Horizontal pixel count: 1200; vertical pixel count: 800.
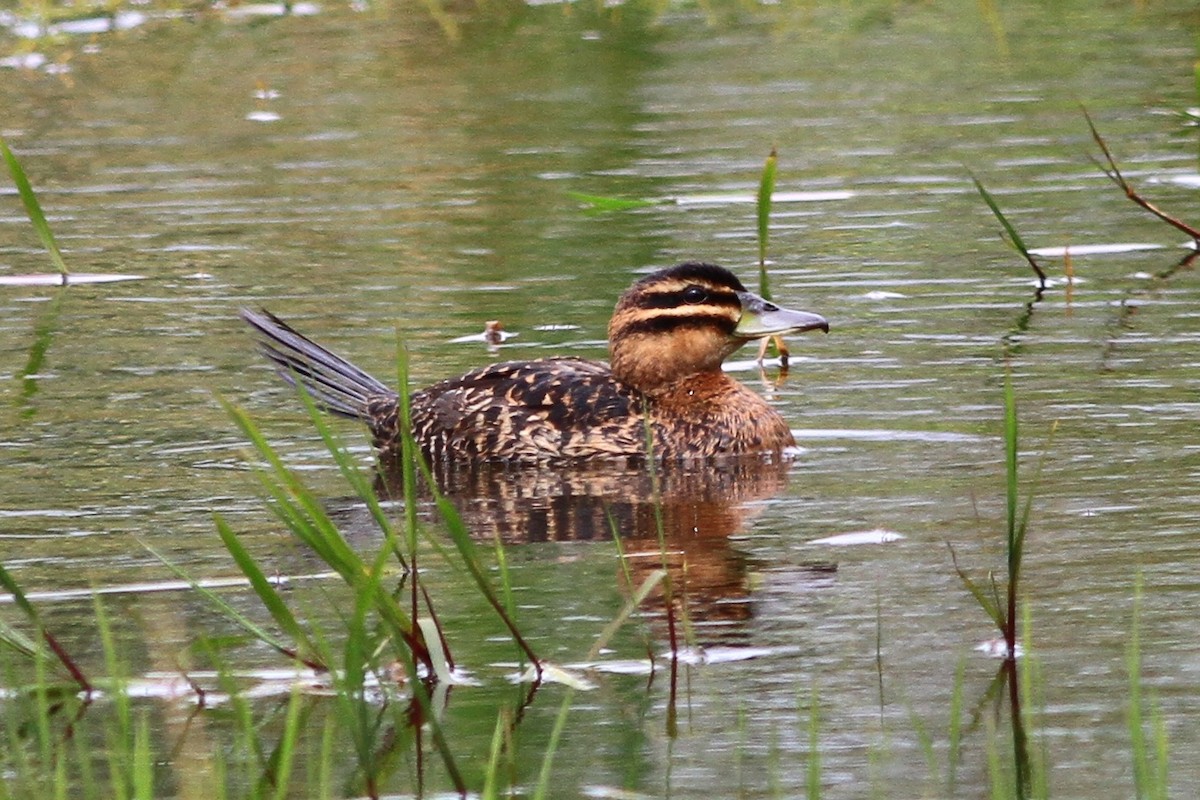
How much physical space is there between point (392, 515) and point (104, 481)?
1.02m

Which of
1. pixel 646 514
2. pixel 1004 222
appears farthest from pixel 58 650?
pixel 1004 222

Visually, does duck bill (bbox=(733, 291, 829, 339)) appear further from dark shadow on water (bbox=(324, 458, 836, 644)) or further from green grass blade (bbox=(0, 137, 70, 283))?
green grass blade (bbox=(0, 137, 70, 283))

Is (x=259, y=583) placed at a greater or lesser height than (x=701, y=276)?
greater

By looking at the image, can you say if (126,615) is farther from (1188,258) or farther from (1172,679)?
(1188,258)

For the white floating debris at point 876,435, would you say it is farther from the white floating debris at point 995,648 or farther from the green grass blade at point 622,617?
the green grass blade at point 622,617

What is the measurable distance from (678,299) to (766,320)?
1.15 feet

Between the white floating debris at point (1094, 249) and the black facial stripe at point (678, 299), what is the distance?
107 inches

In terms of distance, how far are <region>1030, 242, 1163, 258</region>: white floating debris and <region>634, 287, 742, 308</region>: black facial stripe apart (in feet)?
8.94

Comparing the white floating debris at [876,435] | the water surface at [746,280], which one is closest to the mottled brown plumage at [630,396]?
the white floating debris at [876,435]

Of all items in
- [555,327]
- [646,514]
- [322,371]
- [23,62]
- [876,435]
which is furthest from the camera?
[23,62]

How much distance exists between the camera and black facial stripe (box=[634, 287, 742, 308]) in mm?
8391

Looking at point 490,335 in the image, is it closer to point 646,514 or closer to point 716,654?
point 646,514

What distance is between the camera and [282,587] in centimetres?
625

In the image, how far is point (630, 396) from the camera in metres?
8.48
